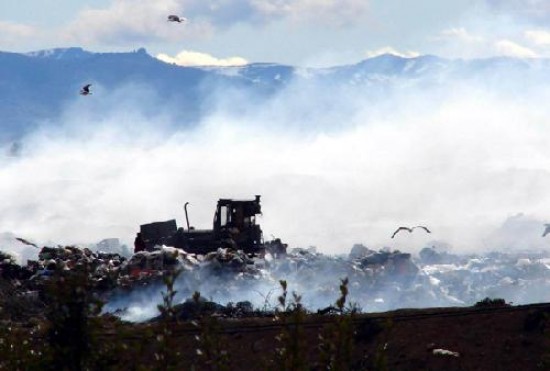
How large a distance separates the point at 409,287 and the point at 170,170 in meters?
59.3

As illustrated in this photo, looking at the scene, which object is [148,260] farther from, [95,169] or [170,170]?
[95,169]

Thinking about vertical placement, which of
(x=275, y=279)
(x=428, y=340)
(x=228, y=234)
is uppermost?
(x=228, y=234)

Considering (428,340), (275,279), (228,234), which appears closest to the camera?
(428,340)

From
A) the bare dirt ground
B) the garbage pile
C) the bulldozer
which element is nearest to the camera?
the bare dirt ground

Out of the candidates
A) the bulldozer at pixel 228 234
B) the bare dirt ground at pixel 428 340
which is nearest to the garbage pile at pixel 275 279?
the bulldozer at pixel 228 234

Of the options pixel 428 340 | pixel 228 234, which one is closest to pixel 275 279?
pixel 228 234

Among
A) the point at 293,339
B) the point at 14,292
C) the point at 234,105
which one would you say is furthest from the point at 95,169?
the point at 293,339

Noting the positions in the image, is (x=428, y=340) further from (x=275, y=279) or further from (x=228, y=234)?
(x=228, y=234)

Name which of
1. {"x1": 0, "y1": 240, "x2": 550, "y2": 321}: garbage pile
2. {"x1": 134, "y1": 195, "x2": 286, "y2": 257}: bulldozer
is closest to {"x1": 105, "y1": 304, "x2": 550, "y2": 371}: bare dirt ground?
{"x1": 0, "y1": 240, "x2": 550, "y2": 321}: garbage pile

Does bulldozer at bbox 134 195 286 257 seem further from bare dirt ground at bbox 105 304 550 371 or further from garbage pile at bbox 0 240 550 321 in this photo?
bare dirt ground at bbox 105 304 550 371

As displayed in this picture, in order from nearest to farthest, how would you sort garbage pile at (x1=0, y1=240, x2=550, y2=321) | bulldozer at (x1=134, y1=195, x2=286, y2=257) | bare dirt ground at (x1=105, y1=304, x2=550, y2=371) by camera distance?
bare dirt ground at (x1=105, y1=304, x2=550, y2=371)
garbage pile at (x1=0, y1=240, x2=550, y2=321)
bulldozer at (x1=134, y1=195, x2=286, y2=257)

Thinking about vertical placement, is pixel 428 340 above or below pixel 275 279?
below

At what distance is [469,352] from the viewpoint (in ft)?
59.0

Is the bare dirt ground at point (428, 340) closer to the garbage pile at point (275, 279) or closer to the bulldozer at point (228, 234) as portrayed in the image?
the garbage pile at point (275, 279)
